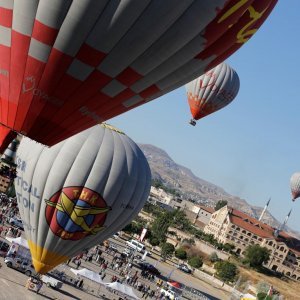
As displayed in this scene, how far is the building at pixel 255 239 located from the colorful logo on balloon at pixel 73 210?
78.8 metres

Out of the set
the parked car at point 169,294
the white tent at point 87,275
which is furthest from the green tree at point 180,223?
the white tent at point 87,275

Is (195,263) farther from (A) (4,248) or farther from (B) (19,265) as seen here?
(B) (19,265)

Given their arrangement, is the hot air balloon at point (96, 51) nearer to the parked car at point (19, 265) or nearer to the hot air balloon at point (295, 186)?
the parked car at point (19, 265)

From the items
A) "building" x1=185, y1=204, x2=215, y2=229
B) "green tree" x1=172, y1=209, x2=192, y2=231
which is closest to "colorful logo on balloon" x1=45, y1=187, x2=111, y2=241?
→ "green tree" x1=172, y1=209, x2=192, y2=231

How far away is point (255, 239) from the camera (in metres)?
114

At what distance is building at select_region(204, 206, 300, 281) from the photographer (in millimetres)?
104500

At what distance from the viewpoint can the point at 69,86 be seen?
15250 mm

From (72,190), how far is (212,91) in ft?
76.4

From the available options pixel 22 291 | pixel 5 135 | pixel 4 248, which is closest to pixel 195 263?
pixel 4 248

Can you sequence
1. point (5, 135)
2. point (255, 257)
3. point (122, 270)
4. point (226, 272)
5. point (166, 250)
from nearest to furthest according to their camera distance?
point (5, 135)
point (122, 270)
point (166, 250)
point (226, 272)
point (255, 257)

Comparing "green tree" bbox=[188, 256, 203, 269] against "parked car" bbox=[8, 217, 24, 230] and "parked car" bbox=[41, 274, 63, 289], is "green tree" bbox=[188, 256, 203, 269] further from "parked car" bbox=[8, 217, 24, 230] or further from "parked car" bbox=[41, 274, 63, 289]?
"parked car" bbox=[41, 274, 63, 289]

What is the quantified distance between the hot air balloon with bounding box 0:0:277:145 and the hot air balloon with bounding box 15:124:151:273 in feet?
26.3

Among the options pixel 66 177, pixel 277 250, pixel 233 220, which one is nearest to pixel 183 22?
pixel 66 177

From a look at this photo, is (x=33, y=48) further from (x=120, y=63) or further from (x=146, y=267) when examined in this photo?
(x=146, y=267)
